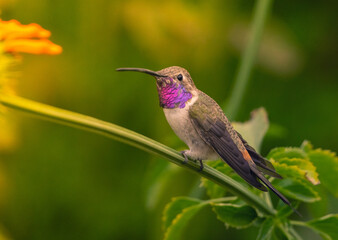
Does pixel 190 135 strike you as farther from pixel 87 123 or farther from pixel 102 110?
pixel 102 110

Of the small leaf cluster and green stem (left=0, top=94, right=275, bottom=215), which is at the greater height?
green stem (left=0, top=94, right=275, bottom=215)

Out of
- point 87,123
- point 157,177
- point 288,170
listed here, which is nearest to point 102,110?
point 157,177

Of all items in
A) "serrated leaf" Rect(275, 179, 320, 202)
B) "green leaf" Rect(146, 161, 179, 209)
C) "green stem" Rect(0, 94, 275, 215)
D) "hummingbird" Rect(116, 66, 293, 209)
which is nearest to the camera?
"green stem" Rect(0, 94, 275, 215)

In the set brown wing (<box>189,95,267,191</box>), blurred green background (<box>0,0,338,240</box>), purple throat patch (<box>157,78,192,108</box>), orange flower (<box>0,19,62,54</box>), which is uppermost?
orange flower (<box>0,19,62,54</box>)

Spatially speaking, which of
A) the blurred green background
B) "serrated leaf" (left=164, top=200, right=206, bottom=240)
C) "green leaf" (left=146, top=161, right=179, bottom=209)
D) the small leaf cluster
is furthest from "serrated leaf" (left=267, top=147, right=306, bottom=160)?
the blurred green background

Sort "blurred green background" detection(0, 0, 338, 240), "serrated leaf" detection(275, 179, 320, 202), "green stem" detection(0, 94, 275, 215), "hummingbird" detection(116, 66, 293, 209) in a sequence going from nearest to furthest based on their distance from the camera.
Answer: "green stem" detection(0, 94, 275, 215) < "hummingbird" detection(116, 66, 293, 209) < "serrated leaf" detection(275, 179, 320, 202) < "blurred green background" detection(0, 0, 338, 240)

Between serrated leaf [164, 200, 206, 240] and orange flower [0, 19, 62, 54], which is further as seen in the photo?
serrated leaf [164, 200, 206, 240]

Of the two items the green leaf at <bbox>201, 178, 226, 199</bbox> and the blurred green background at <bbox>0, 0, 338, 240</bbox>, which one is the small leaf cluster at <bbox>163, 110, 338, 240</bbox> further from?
the blurred green background at <bbox>0, 0, 338, 240</bbox>

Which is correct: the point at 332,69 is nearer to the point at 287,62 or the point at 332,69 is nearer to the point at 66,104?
the point at 287,62

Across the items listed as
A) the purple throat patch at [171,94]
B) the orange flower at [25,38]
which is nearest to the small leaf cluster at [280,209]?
the purple throat patch at [171,94]
